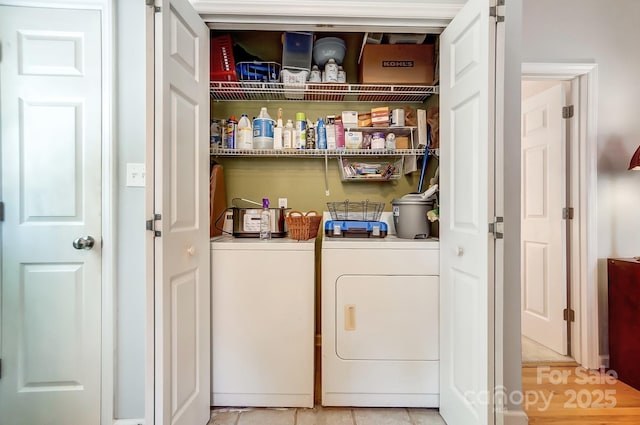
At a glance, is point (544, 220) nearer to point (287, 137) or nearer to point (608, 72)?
point (608, 72)

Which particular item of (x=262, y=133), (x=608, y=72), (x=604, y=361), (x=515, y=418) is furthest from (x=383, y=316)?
(x=608, y=72)

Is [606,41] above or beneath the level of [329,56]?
above

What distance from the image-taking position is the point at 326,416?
167 cm

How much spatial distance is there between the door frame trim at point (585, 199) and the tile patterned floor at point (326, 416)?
55.3 inches

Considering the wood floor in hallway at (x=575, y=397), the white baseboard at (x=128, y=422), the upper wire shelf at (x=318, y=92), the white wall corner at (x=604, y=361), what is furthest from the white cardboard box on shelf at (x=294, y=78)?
the white wall corner at (x=604, y=361)

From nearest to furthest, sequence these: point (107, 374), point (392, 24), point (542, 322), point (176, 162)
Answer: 1. point (176, 162)
2. point (107, 374)
3. point (392, 24)
4. point (542, 322)

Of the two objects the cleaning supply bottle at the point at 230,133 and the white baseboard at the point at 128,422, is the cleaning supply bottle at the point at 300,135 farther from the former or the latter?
the white baseboard at the point at 128,422

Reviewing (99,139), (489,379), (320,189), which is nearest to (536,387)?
(489,379)

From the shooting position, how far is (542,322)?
8.49 feet

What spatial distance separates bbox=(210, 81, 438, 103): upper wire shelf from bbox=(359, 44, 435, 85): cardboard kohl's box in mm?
49

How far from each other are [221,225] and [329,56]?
50.9 inches

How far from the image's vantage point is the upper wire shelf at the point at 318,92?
6.30 feet

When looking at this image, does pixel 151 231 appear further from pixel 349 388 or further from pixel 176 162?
pixel 349 388

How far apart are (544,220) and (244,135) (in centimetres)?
243
